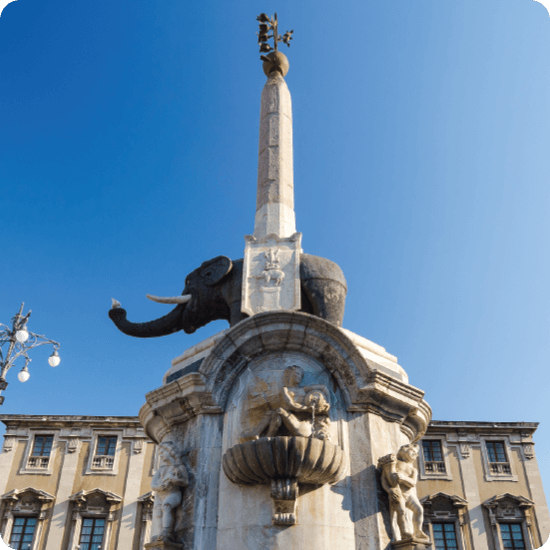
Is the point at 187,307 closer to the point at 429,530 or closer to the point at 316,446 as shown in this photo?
the point at 316,446

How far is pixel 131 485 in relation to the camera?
27812mm

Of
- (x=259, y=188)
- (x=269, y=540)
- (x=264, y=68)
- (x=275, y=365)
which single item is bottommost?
(x=269, y=540)

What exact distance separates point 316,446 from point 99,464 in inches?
972

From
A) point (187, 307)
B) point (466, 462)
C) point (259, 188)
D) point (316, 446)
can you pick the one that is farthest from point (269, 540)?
point (466, 462)

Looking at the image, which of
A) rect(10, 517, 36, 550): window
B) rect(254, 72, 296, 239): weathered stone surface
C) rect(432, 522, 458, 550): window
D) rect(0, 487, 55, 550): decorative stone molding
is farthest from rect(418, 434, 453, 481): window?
rect(254, 72, 296, 239): weathered stone surface

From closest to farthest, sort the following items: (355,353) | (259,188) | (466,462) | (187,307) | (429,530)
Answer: (355,353) < (187,307) < (259,188) < (429,530) < (466,462)

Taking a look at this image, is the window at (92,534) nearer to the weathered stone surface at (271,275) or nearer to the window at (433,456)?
the window at (433,456)

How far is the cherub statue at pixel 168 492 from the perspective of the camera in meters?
7.22

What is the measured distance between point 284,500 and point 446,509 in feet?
77.3

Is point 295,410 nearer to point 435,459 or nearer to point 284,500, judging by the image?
point 284,500

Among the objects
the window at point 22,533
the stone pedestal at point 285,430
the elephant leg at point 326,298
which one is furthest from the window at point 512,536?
the elephant leg at point 326,298

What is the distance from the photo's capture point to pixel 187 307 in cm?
962

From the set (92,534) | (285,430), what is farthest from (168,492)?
(92,534)

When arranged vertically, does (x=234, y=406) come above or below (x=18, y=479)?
below
